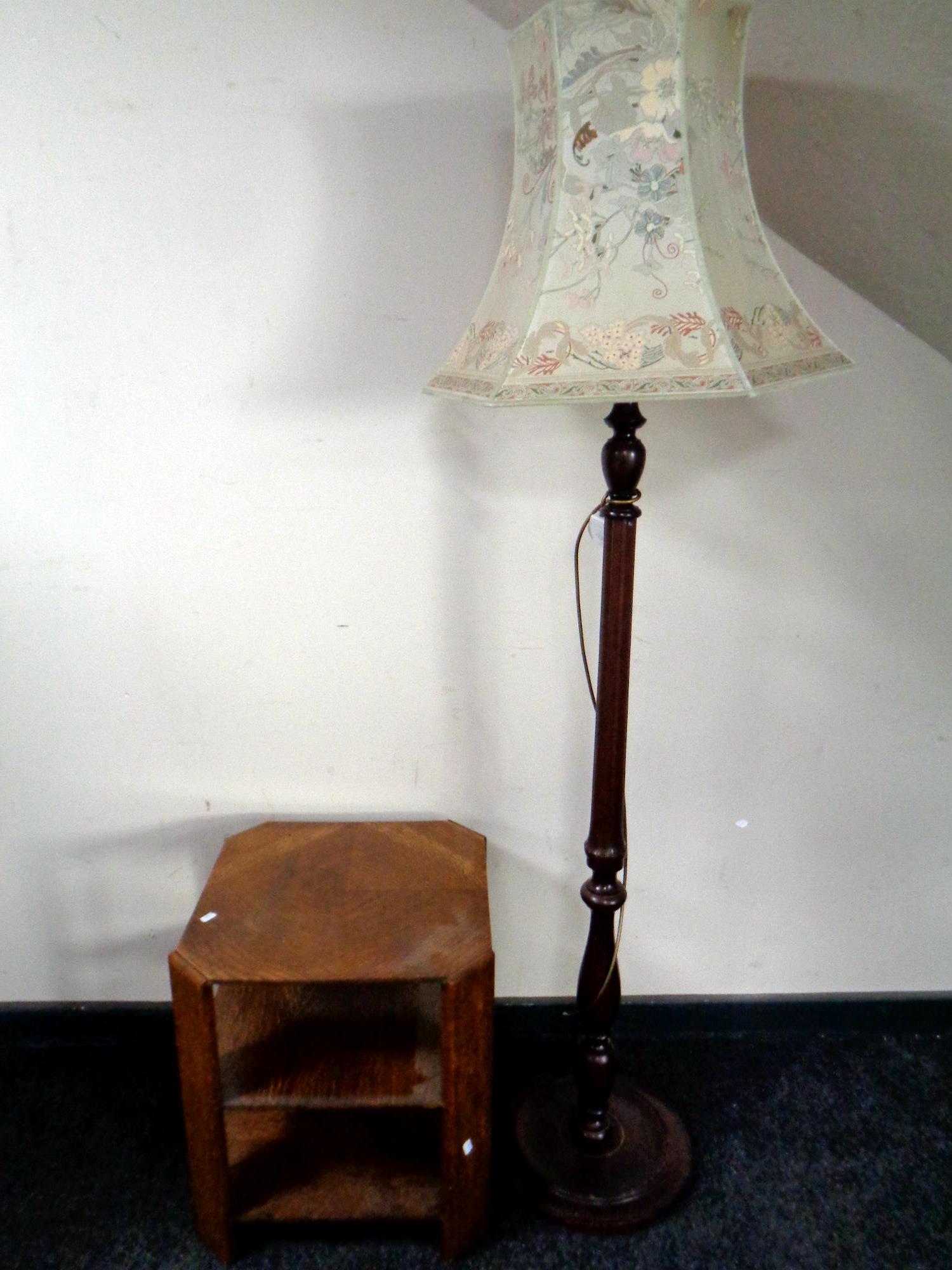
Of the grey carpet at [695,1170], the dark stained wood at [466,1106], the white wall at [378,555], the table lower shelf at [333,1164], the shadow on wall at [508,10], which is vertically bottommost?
the grey carpet at [695,1170]

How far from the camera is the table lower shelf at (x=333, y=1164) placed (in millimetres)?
1250

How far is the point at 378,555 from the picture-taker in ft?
4.55

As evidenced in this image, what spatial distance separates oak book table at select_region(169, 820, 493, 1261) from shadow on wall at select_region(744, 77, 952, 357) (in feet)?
3.51

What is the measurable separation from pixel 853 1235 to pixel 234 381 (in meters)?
1.65

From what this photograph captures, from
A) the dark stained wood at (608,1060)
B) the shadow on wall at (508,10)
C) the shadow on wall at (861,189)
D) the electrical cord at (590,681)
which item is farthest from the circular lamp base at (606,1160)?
the shadow on wall at (508,10)

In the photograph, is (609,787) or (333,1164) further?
(333,1164)

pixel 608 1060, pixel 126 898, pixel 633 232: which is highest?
pixel 633 232

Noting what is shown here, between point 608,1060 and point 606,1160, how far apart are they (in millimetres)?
191

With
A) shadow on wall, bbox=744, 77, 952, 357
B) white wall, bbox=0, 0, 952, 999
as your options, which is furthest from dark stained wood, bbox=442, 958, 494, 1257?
shadow on wall, bbox=744, 77, 952, 357

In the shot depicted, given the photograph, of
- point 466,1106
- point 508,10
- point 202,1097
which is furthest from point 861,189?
point 202,1097

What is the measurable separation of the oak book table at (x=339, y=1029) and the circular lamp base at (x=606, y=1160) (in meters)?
0.15

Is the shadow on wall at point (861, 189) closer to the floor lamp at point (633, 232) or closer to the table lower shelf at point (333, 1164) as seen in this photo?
the floor lamp at point (633, 232)

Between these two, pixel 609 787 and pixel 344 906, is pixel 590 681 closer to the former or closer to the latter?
pixel 609 787

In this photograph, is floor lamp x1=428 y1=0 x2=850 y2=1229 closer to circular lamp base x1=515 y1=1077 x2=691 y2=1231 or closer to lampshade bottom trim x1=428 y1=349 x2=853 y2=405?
lampshade bottom trim x1=428 y1=349 x2=853 y2=405
